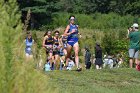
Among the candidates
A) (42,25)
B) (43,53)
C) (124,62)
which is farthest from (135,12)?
(43,53)

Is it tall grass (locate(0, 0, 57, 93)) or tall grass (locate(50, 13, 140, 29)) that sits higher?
tall grass (locate(50, 13, 140, 29))

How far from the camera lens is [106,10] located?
247ft

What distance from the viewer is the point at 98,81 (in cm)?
1202

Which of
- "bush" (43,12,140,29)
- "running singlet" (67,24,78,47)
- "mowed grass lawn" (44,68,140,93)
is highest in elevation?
"bush" (43,12,140,29)

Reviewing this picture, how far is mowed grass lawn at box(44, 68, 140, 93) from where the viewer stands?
10.5 m

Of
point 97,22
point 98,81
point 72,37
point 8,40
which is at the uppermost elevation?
point 97,22

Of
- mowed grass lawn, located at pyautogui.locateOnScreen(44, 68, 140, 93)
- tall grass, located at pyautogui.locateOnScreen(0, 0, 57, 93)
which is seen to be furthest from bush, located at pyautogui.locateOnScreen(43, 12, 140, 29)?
tall grass, located at pyautogui.locateOnScreen(0, 0, 57, 93)

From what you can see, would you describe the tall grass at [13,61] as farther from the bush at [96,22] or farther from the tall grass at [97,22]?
the tall grass at [97,22]

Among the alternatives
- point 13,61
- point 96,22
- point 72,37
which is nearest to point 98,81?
point 72,37

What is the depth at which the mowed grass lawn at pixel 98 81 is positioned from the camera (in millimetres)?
10508

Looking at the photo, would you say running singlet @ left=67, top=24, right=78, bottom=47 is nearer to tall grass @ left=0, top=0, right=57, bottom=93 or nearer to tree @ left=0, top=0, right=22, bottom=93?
tall grass @ left=0, top=0, right=57, bottom=93

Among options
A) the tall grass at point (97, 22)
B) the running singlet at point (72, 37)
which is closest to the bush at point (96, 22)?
the tall grass at point (97, 22)

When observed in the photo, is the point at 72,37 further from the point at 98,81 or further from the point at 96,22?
the point at 96,22

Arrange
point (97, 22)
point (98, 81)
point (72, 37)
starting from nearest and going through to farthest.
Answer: point (98, 81) → point (72, 37) → point (97, 22)
